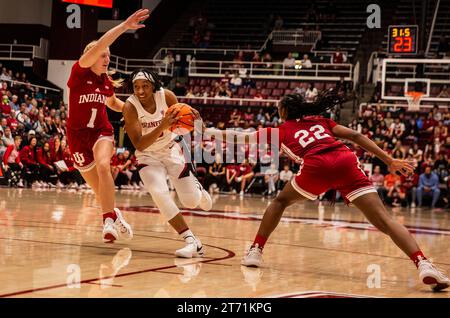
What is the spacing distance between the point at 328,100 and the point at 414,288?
180 cm

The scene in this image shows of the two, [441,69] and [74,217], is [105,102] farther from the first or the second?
[441,69]

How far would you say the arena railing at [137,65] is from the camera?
28781 millimetres

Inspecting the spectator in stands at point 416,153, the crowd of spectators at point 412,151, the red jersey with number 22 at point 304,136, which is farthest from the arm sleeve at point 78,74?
the spectator in stands at point 416,153

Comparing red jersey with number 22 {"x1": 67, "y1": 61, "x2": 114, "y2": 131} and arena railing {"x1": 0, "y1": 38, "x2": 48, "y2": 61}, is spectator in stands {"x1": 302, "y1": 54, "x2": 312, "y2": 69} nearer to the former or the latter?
arena railing {"x1": 0, "y1": 38, "x2": 48, "y2": 61}

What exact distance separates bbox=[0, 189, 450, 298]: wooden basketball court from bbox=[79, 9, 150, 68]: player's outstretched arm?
180 centimetres

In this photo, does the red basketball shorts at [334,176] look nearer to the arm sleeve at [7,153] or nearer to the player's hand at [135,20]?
the player's hand at [135,20]

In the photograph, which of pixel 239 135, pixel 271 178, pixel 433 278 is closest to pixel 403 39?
pixel 271 178

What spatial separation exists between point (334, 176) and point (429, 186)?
44.2 feet

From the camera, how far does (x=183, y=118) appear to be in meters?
6.28

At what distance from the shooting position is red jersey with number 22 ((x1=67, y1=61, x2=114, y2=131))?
24.4 ft

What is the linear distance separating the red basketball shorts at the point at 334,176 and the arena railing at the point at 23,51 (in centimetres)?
2288

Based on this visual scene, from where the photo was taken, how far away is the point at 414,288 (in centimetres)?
539

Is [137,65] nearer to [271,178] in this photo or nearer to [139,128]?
[271,178]
